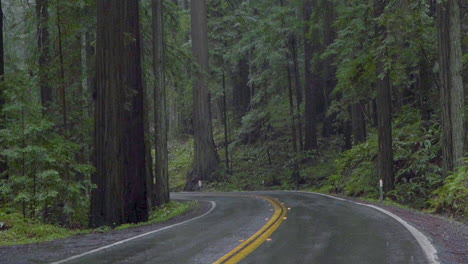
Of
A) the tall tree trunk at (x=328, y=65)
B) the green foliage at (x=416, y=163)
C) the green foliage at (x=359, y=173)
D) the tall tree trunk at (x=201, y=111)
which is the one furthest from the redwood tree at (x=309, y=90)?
the green foliage at (x=416, y=163)

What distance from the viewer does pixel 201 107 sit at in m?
32.8

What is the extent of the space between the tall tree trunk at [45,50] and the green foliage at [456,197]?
1297cm

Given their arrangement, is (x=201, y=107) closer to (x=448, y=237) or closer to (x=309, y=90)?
(x=309, y=90)

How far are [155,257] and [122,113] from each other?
23.7ft

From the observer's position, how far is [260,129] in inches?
1641

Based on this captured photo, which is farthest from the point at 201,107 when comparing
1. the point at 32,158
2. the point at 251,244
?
the point at 251,244

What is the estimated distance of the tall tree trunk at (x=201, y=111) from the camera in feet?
105

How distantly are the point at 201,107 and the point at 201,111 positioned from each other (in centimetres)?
27

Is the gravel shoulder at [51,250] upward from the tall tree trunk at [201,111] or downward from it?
downward

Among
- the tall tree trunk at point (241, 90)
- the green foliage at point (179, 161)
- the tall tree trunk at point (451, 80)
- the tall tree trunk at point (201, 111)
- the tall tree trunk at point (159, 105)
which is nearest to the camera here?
the tall tree trunk at point (451, 80)

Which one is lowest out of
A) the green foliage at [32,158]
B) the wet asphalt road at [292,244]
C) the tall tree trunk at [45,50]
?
the wet asphalt road at [292,244]

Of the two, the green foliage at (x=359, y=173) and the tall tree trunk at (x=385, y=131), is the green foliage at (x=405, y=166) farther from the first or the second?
the tall tree trunk at (x=385, y=131)

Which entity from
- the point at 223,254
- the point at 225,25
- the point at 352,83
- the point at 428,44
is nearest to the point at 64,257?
the point at 223,254

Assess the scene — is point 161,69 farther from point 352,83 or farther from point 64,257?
point 64,257
